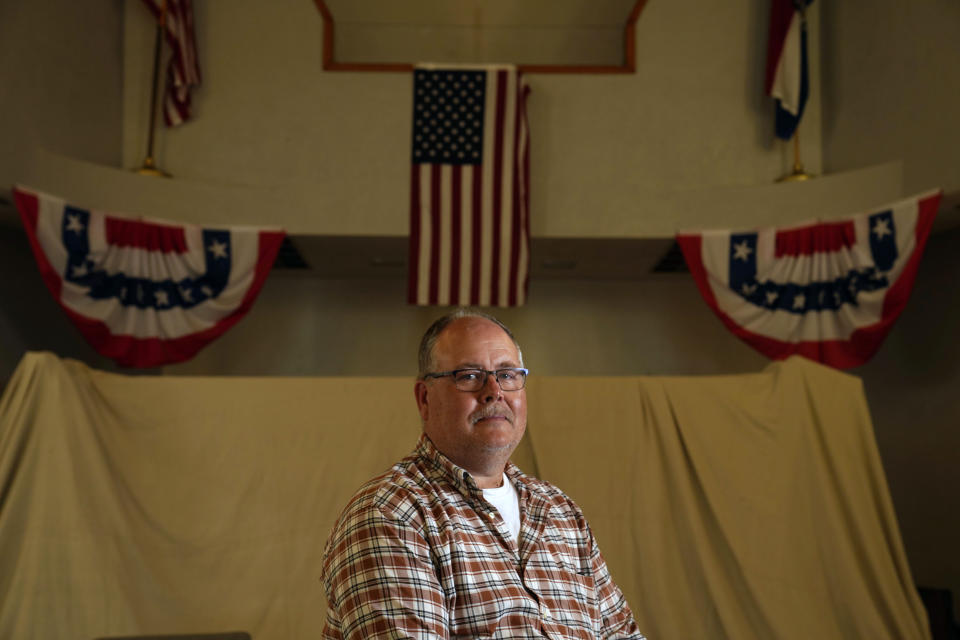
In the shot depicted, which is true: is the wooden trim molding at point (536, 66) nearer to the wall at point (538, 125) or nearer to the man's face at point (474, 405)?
the wall at point (538, 125)

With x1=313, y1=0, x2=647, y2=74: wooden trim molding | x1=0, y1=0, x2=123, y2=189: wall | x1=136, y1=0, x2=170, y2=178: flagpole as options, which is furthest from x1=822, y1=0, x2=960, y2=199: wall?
x1=0, y1=0, x2=123, y2=189: wall

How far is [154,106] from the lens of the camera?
5.55 meters

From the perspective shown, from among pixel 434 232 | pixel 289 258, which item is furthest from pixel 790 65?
pixel 289 258

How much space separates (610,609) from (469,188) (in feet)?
12.6

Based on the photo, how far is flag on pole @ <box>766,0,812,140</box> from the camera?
533 centimetres

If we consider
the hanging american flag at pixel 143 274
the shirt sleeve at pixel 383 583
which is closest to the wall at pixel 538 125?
the hanging american flag at pixel 143 274

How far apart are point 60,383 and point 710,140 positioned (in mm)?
4258

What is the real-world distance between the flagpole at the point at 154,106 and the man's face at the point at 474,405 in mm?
4386

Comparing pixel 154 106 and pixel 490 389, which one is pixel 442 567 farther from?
pixel 154 106

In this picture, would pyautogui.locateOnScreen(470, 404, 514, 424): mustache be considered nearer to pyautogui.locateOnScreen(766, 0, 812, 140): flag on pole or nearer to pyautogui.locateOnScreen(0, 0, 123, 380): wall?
pyautogui.locateOnScreen(0, 0, 123, 380): wall

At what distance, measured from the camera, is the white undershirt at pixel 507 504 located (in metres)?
1.56

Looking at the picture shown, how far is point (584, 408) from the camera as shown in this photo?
3.52 m

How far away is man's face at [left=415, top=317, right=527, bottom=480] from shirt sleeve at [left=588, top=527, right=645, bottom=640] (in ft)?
1.06

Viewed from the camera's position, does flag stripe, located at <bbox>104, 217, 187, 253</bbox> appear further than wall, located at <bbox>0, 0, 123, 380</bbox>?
Yes
